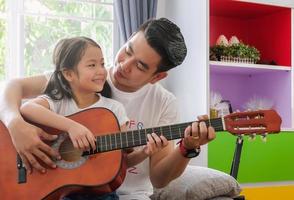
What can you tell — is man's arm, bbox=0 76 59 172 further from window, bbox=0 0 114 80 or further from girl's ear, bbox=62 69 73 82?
window, bbox=0 0 114 80

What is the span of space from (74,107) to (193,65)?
4.85 ft

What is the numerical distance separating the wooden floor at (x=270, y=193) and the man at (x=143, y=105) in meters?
1.34

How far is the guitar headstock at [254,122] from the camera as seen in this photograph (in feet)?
4.30

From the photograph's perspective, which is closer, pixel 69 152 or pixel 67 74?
pixel 69 152

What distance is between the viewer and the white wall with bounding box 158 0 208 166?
2801 millimetres

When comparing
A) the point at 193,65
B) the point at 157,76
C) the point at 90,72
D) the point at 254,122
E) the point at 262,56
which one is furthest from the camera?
the point at 262,56

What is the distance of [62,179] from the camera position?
142 cm

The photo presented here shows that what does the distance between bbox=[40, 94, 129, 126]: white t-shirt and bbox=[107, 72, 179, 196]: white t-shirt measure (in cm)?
11

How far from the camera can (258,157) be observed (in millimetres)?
2936

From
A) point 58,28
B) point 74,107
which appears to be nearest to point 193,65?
point 58,28

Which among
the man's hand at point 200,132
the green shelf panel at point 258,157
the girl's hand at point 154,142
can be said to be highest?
the man's hand at point 200,132

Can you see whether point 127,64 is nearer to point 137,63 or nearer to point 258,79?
point 137,63

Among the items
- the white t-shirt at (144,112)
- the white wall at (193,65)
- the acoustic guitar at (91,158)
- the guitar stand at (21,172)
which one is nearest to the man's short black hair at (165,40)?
the white t-shirt at (144,112)

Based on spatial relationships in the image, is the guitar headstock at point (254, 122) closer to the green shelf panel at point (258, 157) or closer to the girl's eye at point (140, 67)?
the girl's eye at point (140, 67)
